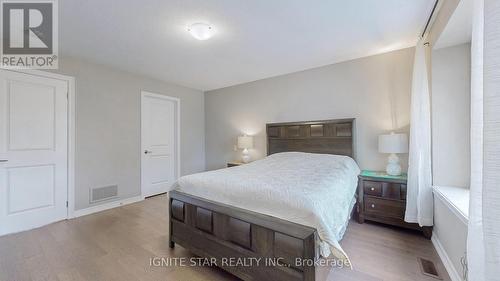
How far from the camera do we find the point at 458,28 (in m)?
1.85

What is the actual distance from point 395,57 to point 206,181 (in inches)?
122

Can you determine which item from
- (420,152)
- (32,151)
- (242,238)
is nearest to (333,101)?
(420,152)

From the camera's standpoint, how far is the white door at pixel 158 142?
4121 mm

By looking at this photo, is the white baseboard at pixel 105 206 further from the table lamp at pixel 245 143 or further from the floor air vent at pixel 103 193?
the table lamp at pixel 245 143

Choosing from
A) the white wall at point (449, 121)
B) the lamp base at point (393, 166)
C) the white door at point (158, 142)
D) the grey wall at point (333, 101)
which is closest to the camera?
the white wall at point (449, 121)

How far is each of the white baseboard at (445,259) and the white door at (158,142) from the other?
4123mm

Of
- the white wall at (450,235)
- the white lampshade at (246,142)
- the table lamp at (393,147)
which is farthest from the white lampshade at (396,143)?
the white lampshade at (246,142)

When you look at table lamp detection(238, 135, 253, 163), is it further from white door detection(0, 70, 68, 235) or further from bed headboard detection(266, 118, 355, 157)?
white door detection(0, 70, 68, 235)

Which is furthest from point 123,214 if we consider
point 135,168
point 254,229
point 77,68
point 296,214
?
point 296,214

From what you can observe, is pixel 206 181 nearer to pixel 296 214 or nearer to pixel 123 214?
pixel 296 214

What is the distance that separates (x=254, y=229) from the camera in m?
1.58

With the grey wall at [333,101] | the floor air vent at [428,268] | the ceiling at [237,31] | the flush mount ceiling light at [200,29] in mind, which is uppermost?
the ceiling at [237,31]

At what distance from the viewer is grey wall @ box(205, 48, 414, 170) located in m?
2.99

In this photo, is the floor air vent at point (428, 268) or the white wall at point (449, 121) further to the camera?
the white wall at point (449, 121)
